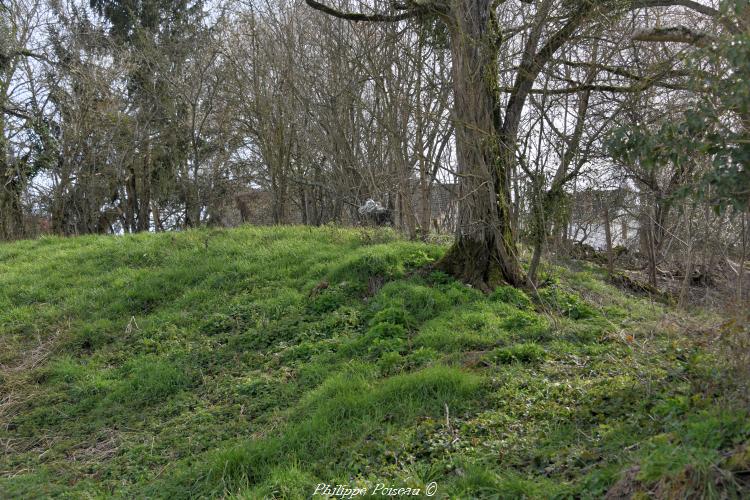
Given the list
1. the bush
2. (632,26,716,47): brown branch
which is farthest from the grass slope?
(632,26,716,47): brown branch

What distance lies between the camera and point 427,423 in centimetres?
488

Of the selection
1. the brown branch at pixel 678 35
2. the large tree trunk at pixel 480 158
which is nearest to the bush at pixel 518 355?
the large tree trunk at pixel 480 158

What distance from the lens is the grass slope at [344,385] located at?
4.07 meters

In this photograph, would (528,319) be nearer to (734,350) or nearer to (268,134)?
(734,350)

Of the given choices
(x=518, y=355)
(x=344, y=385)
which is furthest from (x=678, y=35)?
(x=344, y=385)

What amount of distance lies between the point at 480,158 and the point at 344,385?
11.8ft

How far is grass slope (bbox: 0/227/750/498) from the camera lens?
4.07 meters

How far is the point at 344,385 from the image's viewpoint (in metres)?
5.64

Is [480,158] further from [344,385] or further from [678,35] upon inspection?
[344,385]

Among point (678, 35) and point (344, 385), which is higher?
point (678, 35)

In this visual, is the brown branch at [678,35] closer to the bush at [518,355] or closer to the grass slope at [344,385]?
the grass slope at [344,385]

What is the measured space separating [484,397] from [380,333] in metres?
1.84

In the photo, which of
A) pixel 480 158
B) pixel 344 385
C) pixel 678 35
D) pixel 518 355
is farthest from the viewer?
pixel 480 158

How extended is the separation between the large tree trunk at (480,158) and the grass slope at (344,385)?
1.66 ft
